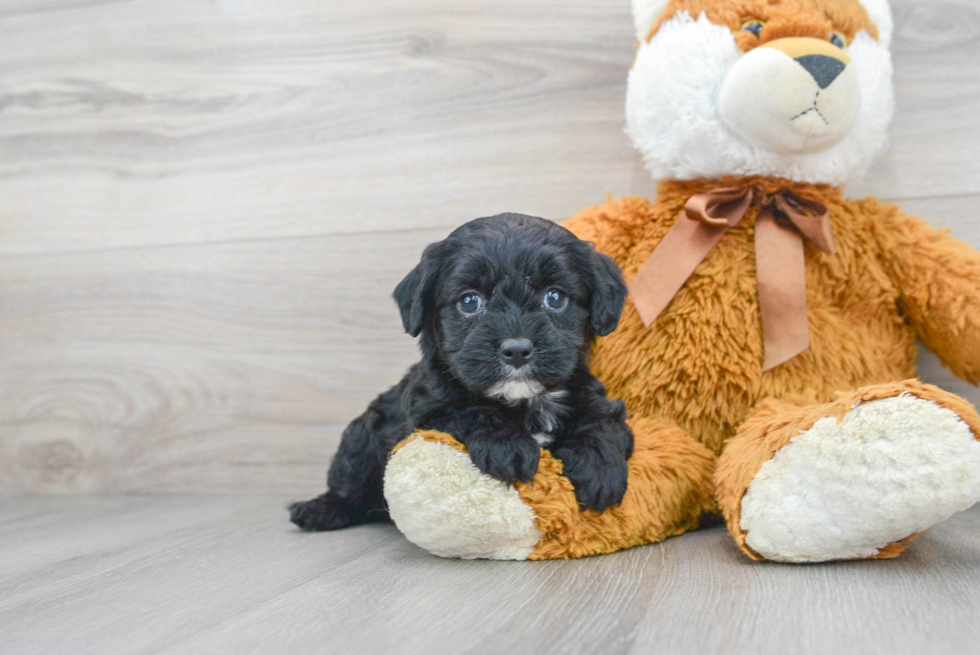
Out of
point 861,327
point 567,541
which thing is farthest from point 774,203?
point 567,541

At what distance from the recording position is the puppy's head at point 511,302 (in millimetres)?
1225

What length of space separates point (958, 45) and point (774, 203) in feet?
2.09

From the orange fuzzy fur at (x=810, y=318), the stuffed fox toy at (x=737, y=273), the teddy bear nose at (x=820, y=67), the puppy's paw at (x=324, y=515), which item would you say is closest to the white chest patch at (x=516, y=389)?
the stuffed fox toy at (x=737, y=273)

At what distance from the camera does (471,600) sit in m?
1.08

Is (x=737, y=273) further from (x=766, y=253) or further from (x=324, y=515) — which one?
(x=324, y=515)

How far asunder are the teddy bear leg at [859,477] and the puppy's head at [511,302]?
34 cm

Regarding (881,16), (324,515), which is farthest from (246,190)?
(881,16)

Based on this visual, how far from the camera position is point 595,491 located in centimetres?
127

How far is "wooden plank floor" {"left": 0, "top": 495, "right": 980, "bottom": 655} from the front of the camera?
3.02 feet

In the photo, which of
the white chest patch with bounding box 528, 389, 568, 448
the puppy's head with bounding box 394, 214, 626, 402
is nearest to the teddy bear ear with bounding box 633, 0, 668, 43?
the puppy's head with bounding box 394, 214, 626, 402

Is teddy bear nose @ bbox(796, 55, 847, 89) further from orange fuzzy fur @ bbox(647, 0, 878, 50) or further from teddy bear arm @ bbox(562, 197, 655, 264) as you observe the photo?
teddy bear arm @ bbox(562, 197, 655, 264)

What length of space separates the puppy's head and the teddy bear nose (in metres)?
0.50

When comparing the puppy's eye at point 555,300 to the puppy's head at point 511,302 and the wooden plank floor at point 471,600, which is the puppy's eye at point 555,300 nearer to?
the puppy's head at point 511,302

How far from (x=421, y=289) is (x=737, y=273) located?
2.08 ft
